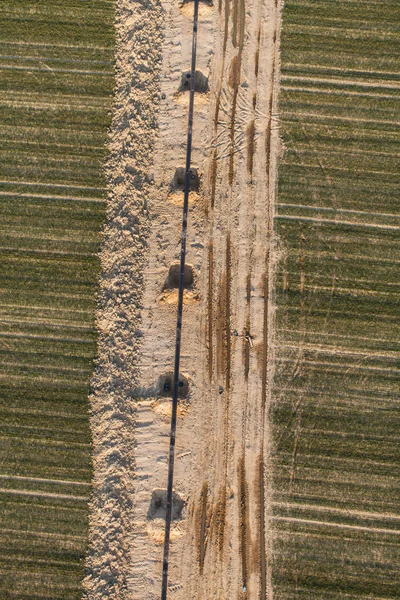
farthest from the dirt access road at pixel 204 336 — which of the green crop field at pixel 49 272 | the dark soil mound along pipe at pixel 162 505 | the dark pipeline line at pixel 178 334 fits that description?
the green crop field at pixel 49 272

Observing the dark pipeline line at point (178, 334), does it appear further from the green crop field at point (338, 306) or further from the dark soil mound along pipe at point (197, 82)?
the green crop field at point (338, 306)

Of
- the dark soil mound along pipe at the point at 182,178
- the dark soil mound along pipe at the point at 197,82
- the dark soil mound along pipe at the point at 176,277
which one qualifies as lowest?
the dark soil mound along pipe at the point at 176,277

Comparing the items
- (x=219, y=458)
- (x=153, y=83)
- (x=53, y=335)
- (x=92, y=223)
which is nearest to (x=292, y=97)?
(x=153, y=83)

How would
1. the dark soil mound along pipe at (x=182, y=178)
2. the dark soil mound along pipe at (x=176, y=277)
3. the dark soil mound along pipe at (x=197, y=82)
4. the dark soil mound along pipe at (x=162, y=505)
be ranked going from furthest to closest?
1. the dark soil mound along pipe at (x=197, y=82)
2. the dark soil mound along pipe at (x=182, y=178)
3. the dark soil mound along pipe at (x=176, y=277)
4. the dark soil mound along pipe at (x=162, y=505)

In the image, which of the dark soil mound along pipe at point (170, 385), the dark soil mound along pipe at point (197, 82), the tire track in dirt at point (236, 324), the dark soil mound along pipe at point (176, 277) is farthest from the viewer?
the dark soil mound along pipe at point (197, 82)

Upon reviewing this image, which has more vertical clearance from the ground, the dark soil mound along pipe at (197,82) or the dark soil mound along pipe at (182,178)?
the dark soil mound along pipe at (197,82)

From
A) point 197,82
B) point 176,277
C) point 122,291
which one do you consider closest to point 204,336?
point 176,277

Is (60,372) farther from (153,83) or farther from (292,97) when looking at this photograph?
(292,97)
